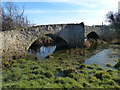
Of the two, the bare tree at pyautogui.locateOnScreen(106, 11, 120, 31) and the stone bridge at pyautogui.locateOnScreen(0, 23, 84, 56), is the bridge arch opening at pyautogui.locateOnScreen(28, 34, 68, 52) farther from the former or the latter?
the bare tree at pyautogui.locateOnScreen(106, 11, 120, 31)

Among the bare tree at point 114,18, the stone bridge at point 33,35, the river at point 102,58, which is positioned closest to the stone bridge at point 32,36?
the stone bridge at point 33,35

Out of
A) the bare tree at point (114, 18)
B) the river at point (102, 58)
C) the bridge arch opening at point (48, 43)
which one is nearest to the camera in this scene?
the river at point (102, 58)

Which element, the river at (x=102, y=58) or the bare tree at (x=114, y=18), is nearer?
the river at (x=102, y=58)

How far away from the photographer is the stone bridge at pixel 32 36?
1199 cm

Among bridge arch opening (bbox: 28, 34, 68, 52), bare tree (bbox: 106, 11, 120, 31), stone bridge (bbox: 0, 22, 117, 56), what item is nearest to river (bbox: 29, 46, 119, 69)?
stone bridge (bbox: 0, 22, 117, 56)

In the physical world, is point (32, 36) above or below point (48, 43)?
above

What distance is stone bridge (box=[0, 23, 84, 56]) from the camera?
39.3ft

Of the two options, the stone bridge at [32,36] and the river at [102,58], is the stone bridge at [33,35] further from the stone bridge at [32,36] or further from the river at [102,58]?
the river at [102,58]

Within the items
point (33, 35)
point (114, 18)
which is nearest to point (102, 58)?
point (33, 35)

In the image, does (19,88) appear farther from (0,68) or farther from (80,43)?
(80,43)

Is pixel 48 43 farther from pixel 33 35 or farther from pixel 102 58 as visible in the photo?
pixel 102 58

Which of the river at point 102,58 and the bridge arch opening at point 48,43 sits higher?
the bridge arch opening at point 48,43

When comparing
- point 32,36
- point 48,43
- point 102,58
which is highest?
point 32,36

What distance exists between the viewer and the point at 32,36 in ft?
48.2
